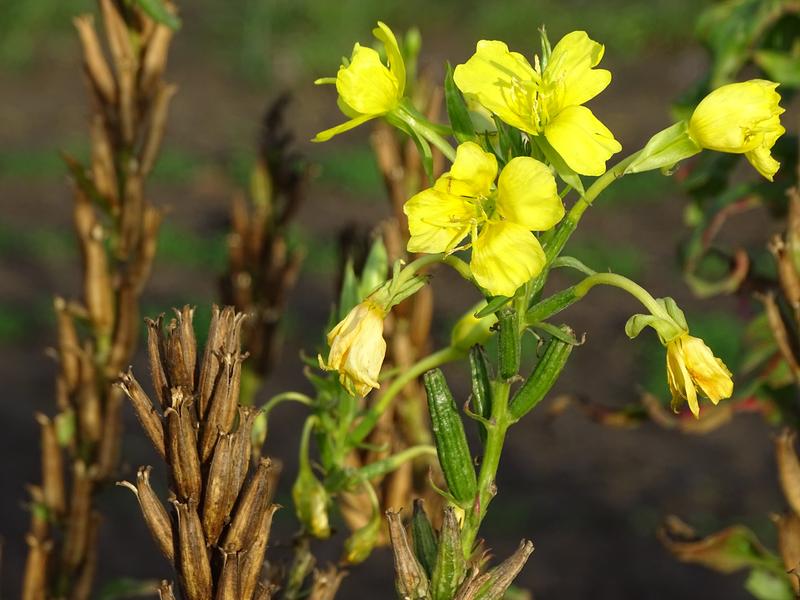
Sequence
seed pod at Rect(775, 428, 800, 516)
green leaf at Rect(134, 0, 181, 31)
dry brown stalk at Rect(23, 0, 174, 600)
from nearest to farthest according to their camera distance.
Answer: seed pod at Rect(775, 428, 800, 516), green leaf at Rect(134, 0, 181, 31), dry brown stalk at Rect(23, 0, 174, 600)

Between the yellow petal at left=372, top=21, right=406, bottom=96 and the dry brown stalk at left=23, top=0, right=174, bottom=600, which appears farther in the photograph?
the dry brown stalk at left=23, top=0, right=174, bottom=600

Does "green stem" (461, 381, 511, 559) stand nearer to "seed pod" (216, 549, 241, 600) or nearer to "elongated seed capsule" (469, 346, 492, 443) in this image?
"elongated seed capsule" (469, 346, 492, 443)

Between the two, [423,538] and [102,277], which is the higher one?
[102,277]

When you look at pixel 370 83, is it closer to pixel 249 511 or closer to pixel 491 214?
pixel 491 214

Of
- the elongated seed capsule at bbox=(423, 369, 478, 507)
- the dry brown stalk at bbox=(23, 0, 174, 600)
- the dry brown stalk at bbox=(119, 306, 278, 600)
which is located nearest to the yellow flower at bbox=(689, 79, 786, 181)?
the elongated seed capsule at bbox=(423, 369, 478, 507)

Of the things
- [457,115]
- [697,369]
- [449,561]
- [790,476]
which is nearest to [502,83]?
[457,115]

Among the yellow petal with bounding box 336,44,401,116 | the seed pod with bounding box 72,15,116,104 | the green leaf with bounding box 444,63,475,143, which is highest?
the seed pod with bounding box 72,15,116,104
